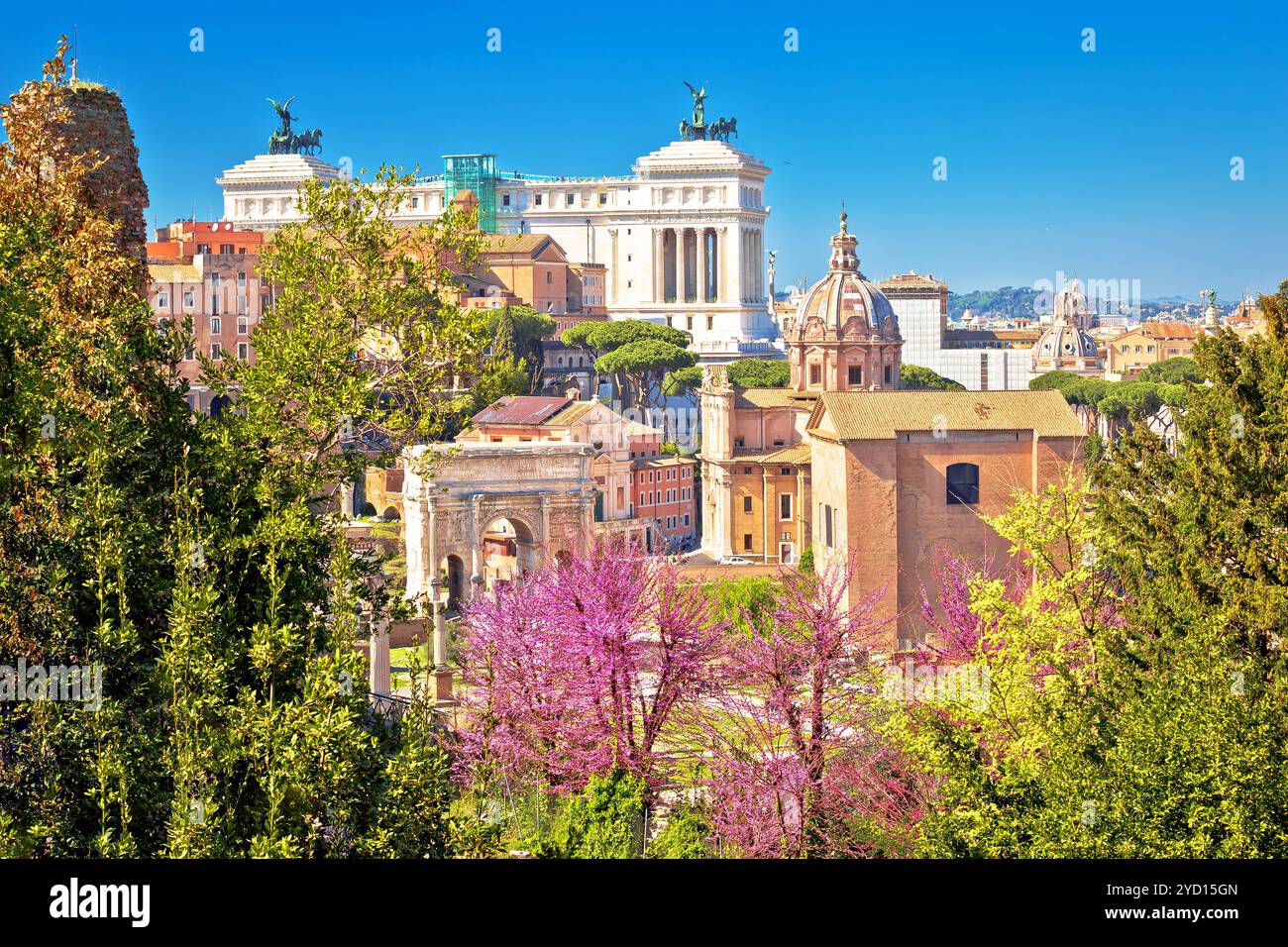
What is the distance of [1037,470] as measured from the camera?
30.5m

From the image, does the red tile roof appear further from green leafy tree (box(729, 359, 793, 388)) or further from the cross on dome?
green leafy tree (box(729, 359, 793, 388))

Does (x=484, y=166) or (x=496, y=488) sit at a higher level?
(x=484, y=166)

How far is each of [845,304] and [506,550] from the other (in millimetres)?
10780

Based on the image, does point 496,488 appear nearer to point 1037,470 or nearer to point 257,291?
point 1037,470

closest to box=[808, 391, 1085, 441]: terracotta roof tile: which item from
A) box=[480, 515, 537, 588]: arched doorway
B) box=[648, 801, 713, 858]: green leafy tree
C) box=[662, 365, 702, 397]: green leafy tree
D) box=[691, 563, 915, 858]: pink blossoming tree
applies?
box=[480, 515, 537, 588]: arched doorway

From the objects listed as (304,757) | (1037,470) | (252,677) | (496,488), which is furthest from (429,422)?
(496,488)

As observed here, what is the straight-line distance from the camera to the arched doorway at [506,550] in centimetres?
4039

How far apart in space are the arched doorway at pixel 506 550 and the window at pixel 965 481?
37.5 ft

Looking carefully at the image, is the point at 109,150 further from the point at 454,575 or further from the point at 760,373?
the point at 760,373

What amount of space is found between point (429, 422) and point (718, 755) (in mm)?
4833

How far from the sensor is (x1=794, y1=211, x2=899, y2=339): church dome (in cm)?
4419

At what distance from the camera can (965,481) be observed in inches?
1212
